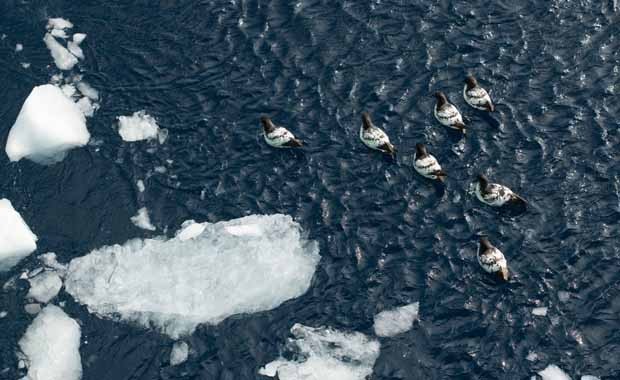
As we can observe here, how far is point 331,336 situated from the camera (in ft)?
64.3

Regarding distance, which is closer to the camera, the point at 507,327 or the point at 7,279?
the point at 507,327

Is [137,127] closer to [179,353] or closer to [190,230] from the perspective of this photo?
[190,230]

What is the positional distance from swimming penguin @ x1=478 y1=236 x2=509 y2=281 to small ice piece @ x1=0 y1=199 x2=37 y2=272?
448 inches

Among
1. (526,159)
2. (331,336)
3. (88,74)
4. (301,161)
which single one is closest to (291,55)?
(301,161)

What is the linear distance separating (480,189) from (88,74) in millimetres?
12240

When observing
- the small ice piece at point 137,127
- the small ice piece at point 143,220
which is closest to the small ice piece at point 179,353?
the small ice piece at point 143,220

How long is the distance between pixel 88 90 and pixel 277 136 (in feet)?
20.5

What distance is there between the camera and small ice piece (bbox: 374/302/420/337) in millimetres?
19484

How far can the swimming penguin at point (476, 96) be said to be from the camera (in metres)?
22.5

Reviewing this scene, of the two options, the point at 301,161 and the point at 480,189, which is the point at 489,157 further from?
the point at 301,161

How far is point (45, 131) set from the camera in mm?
22844

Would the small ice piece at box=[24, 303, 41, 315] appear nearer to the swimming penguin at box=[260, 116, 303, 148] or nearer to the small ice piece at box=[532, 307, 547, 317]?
the swimming penguin at box=[260, 116, 303, 148]

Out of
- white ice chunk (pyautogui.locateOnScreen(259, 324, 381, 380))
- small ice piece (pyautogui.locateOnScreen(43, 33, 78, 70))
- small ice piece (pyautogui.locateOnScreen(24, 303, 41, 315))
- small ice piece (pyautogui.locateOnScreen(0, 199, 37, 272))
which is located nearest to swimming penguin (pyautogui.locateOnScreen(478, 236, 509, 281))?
white ice chunk (pyautogui.locateOnScreen(259, 324, 381, 380))

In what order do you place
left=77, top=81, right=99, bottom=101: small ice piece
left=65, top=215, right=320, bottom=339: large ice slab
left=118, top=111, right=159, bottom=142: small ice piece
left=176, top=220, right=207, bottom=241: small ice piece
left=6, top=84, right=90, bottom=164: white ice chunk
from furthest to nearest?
left=77, top=81, right=99, bottom=101: small ice piece, left=118, top=111, right=159, bottom=142: small ice piece, left=6, top=84, right=90, bottom=164: white ice chunk, left=176, top=220, right=207, bottom=241: small ice piece, left=65, top=215, right=320, bottom=339: large ice slab
